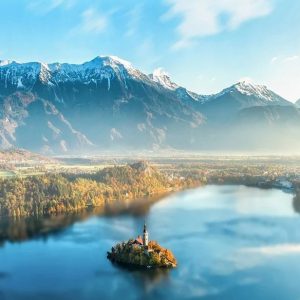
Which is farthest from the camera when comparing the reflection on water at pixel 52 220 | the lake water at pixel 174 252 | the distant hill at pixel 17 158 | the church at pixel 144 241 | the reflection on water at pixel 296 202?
the distant hill at pixel 17 158

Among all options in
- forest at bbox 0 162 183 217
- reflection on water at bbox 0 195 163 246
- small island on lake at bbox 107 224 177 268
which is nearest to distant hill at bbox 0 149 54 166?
A: forest at bbox 0 162 183 217

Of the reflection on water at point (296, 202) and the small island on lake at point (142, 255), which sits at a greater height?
the reflection on water at point (296, 202)

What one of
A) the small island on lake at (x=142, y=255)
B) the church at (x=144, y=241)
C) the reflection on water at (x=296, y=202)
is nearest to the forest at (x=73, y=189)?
the reflection on water at (x=296, y=202)

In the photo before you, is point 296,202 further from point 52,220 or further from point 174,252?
point 52,220

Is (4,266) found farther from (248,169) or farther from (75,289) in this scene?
(248,169)

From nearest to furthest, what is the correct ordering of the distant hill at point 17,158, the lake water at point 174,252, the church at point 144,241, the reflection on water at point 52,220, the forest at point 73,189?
the lake water at point 174,252, the church at point 144,241, the reflection on water at point 52,220, the forest at point 73,189, the distant hill at point 17,158

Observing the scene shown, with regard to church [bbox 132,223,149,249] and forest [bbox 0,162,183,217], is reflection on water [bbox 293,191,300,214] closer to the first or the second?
forest [bbox 0,162,183,217]

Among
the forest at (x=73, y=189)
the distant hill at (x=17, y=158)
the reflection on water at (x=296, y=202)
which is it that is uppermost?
the distant hill at (x=17, y=158)

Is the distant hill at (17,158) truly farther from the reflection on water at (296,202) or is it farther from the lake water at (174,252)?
the reflection on water at (296,202)
